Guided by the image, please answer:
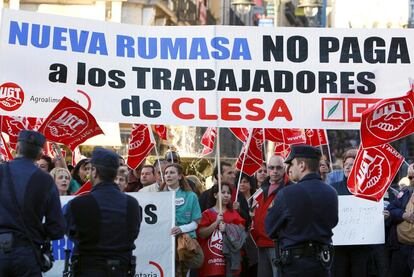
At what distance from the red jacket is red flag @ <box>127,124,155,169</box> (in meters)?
2.59

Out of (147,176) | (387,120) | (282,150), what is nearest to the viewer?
(387,120)

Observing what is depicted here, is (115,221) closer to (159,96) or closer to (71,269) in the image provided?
(71,269)

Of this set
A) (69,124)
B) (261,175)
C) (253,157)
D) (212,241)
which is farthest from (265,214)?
(253,157)

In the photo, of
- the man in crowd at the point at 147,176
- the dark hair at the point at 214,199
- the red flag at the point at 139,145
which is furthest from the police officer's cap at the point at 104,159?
the red flag at the point at 139,145

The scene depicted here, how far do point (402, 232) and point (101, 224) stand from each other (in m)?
4.84

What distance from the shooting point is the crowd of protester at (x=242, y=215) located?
12.9 metres

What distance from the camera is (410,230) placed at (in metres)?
13.7

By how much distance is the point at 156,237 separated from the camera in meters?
12.7

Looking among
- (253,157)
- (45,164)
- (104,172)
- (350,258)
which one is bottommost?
(350,258)

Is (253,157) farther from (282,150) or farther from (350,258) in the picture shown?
(350,258)

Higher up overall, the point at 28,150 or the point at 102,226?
the point at 28,150

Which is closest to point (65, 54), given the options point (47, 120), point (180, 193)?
point (47, 120)

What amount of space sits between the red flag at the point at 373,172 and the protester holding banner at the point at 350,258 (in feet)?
1.68

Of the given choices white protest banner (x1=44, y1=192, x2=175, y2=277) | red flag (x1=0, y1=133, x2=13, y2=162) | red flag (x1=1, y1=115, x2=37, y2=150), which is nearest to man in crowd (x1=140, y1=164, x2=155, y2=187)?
white protest banner (x1=44, y1=192, x2=175, y2=277)
